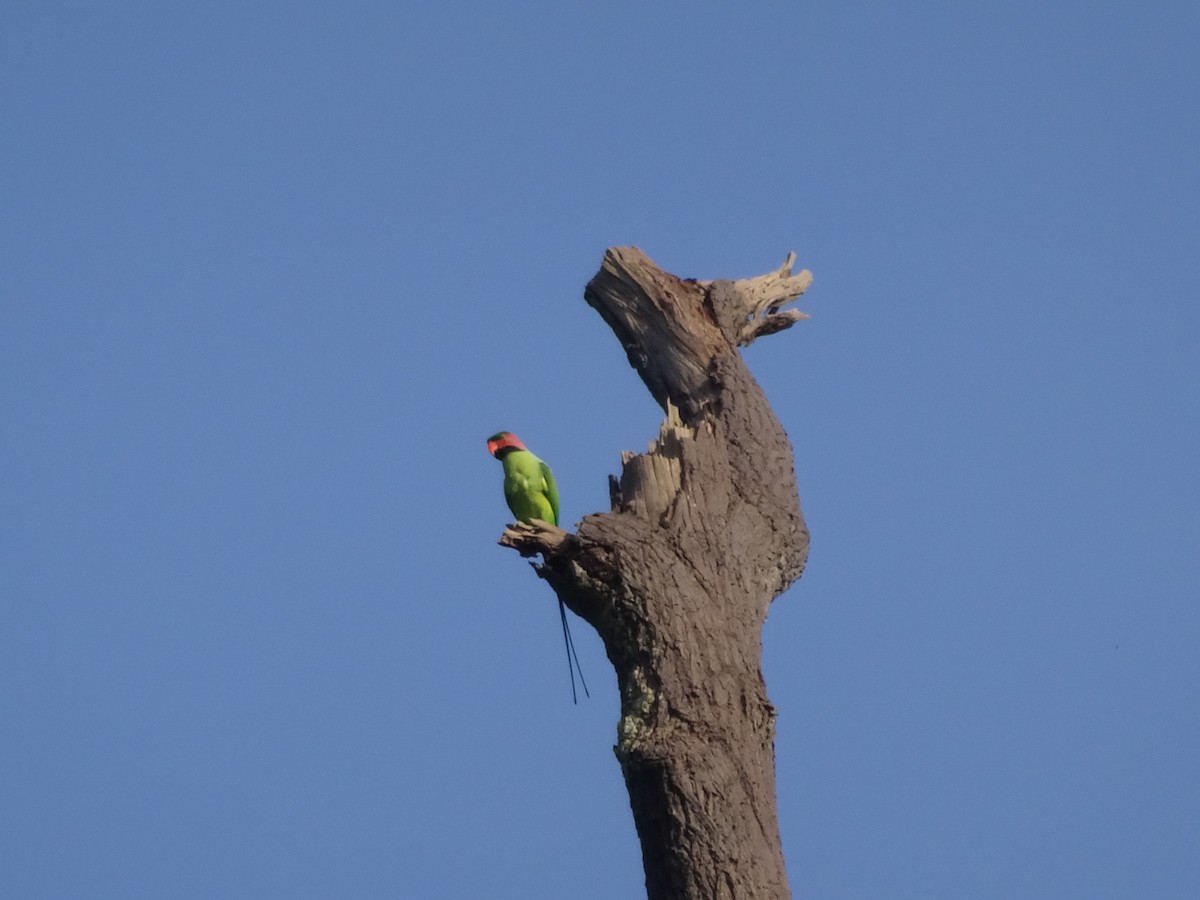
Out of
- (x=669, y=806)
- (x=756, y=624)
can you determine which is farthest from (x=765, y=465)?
(x=669, y=806)

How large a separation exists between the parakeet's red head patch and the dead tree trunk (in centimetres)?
176

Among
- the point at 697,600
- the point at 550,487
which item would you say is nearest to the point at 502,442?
the point at 550,487

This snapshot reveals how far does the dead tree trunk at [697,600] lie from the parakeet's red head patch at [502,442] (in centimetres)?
176

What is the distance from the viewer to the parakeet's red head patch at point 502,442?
26.3ft

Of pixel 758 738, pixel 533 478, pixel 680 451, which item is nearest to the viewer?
pixel 758 738

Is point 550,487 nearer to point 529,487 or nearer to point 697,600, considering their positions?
point 529,487

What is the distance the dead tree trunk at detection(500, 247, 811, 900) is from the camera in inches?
188

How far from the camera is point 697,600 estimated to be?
5.18 meters

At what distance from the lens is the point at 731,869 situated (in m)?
4.70

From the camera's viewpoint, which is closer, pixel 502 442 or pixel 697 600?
pixel 697 600

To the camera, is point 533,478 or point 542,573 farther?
point 533,478

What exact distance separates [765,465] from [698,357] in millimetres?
771

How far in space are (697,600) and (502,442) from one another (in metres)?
3.10

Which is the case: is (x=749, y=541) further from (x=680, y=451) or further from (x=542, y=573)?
(x=542, y=573)
